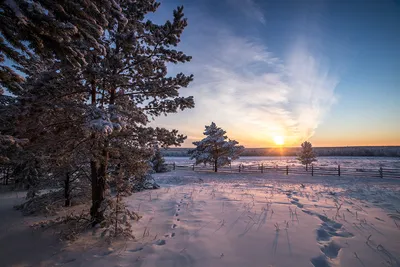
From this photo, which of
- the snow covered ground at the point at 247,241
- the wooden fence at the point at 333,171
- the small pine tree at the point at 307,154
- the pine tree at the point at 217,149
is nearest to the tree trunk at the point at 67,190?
the snow covered ground at the point at 247,241

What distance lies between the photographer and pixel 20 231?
19.2ft

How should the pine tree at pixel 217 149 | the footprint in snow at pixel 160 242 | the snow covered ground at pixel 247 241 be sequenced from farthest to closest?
the pine tree at pixel 217 149
the footprint in snow at pixel 160 242
the snow covered ground at pixel 247 241

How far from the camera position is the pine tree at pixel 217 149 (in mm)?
26562

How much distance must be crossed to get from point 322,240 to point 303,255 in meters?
1.17

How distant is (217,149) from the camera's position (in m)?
26.8

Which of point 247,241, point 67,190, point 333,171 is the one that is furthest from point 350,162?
point 67,190

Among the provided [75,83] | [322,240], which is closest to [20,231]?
[75,83]

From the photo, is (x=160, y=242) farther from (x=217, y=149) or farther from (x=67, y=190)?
(x=217, y=149)

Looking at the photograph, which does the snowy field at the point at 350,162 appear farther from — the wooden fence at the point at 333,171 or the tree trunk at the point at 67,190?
the tree trunk at the point at 67,190

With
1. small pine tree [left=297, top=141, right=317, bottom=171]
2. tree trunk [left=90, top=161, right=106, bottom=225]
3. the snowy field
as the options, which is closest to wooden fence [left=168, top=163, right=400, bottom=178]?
small pine tree [left=297, top=141, right=317, bottom=171]

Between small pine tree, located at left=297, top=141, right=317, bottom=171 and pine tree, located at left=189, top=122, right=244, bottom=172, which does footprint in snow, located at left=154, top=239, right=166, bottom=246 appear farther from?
small pine tree, located at left=297, top=141, right=317, bottom=171

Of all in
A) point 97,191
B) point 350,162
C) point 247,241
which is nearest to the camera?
point 247,241

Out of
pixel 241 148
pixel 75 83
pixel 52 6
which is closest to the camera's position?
pixel 52 6

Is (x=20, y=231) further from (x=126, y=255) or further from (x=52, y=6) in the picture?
(x=52, y=6)
